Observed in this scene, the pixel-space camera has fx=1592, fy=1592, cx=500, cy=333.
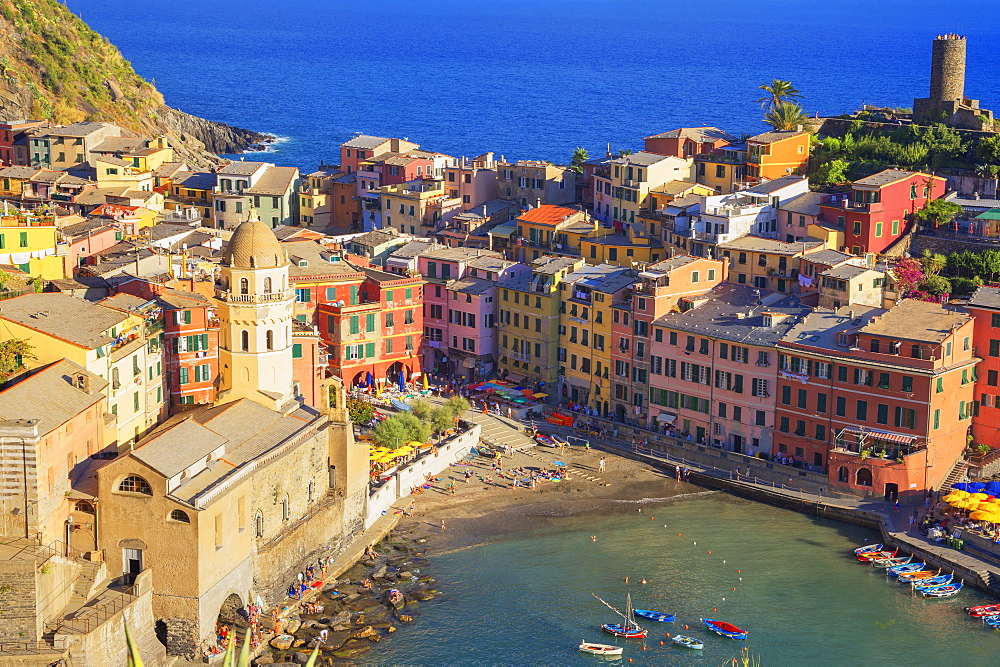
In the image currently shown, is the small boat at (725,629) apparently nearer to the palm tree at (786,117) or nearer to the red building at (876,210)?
the red building at (876,210)

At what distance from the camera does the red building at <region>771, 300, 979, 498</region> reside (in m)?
76.8

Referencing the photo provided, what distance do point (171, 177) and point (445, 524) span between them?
56572 mm

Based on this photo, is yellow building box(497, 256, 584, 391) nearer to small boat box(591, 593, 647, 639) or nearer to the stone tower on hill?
small boat box(591, 593, 647, 639)

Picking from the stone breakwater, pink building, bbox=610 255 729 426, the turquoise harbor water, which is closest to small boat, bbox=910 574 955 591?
the turquoise harbor water

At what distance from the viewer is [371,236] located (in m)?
106

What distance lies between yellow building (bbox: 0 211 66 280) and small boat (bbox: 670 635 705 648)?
126 feet

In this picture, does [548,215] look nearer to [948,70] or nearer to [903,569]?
[948,70]

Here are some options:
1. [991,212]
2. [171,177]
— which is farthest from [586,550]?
[171,177]

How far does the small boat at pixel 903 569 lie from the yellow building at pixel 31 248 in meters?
44.5

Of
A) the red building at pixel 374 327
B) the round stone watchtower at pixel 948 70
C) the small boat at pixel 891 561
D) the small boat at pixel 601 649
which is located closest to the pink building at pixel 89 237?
the red building at pixel 374 327

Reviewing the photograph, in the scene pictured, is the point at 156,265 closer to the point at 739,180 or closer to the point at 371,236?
the point at 371,236

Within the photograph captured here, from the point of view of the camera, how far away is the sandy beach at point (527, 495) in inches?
2977

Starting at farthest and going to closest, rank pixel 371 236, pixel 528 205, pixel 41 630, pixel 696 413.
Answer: pixel 528 205 → pixel 371 236 → pixel 696 413 → pixel 41 630

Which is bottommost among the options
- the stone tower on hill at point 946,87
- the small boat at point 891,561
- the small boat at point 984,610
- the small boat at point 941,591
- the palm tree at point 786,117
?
the small boat at point 984,610
